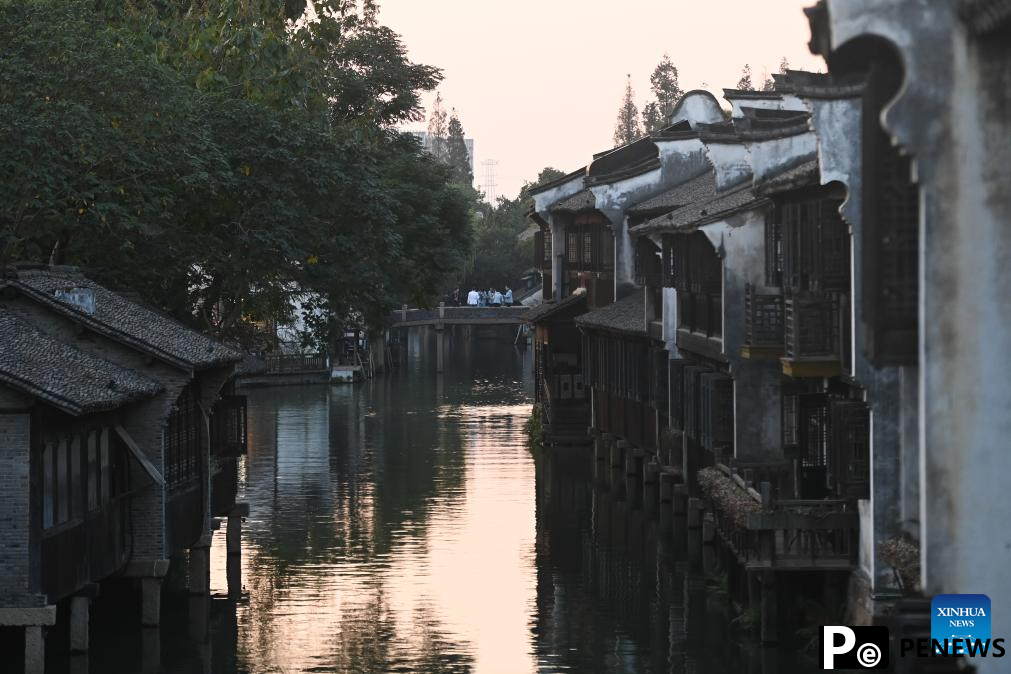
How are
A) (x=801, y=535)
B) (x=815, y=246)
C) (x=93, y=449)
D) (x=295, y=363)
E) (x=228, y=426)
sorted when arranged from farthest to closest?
(x=295, y=363)
(x=228, y=426)
(x=93, y=449)
(x=801, y=535)
(x=815, y=246)

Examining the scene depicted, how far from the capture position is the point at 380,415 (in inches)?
2913

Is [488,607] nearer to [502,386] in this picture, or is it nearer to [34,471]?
[34,471]

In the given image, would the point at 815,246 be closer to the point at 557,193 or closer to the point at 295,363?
the point at 557,193

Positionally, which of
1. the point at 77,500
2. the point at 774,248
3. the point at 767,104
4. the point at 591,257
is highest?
the point at 767,104

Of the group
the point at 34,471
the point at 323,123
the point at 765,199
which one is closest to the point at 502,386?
the point at 323,123

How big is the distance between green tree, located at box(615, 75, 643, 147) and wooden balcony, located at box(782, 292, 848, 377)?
142862 millimetres

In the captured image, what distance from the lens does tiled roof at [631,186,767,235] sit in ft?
110

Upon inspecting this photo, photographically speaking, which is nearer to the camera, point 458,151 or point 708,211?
point 708,211

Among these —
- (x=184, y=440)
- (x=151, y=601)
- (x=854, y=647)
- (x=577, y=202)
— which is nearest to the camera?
(x=854, y=647)

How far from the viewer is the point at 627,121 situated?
17162 cm

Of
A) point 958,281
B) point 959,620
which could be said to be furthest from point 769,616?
point 958,281

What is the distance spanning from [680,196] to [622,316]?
3863 millimetres

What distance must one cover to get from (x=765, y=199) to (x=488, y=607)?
926 cm

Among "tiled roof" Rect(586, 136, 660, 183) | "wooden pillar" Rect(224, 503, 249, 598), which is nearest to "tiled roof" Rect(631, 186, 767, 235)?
"wooden pillar" Rect(224, 503, 249, 598)
